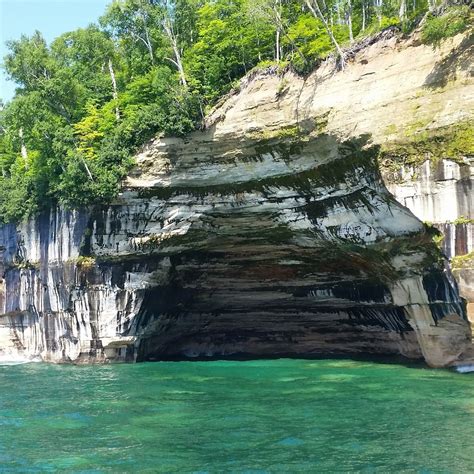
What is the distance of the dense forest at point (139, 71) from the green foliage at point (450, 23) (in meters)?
2.33

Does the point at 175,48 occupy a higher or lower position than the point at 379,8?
lower

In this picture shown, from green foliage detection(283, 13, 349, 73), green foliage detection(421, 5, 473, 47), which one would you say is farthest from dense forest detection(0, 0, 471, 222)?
green foliage detection(421, 5, 473, 47)

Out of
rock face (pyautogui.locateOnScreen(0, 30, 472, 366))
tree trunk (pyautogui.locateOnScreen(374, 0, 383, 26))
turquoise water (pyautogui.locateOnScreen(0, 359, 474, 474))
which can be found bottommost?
turquoise water (pyautogui.locateOnScreen(0, 359, 474, 474))

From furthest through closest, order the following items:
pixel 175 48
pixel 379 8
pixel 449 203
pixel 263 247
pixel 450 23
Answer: pixel 263 247, pixel 175 48, pixel 379 8, pixel 449 203, pixel 450 23

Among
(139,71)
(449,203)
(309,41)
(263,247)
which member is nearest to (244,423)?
(449,203)

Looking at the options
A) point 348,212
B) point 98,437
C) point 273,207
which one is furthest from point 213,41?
point 98,437

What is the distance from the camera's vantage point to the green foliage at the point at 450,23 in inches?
608

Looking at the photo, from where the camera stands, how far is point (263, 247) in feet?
76.9

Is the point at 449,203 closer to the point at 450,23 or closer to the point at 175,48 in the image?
the point at 450,23

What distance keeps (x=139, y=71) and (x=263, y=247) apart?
30.4 ft

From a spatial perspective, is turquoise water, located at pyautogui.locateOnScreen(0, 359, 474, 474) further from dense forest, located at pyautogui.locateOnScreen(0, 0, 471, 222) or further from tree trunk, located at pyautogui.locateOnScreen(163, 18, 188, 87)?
tree trunk, located at pyautogui.locateOnScreen(163, 18, 188, 87)

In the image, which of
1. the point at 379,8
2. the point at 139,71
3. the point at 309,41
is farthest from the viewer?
the point at 139,71

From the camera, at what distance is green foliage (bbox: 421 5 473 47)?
50.6ft

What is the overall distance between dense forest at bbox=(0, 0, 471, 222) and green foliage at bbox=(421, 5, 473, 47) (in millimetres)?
2325
